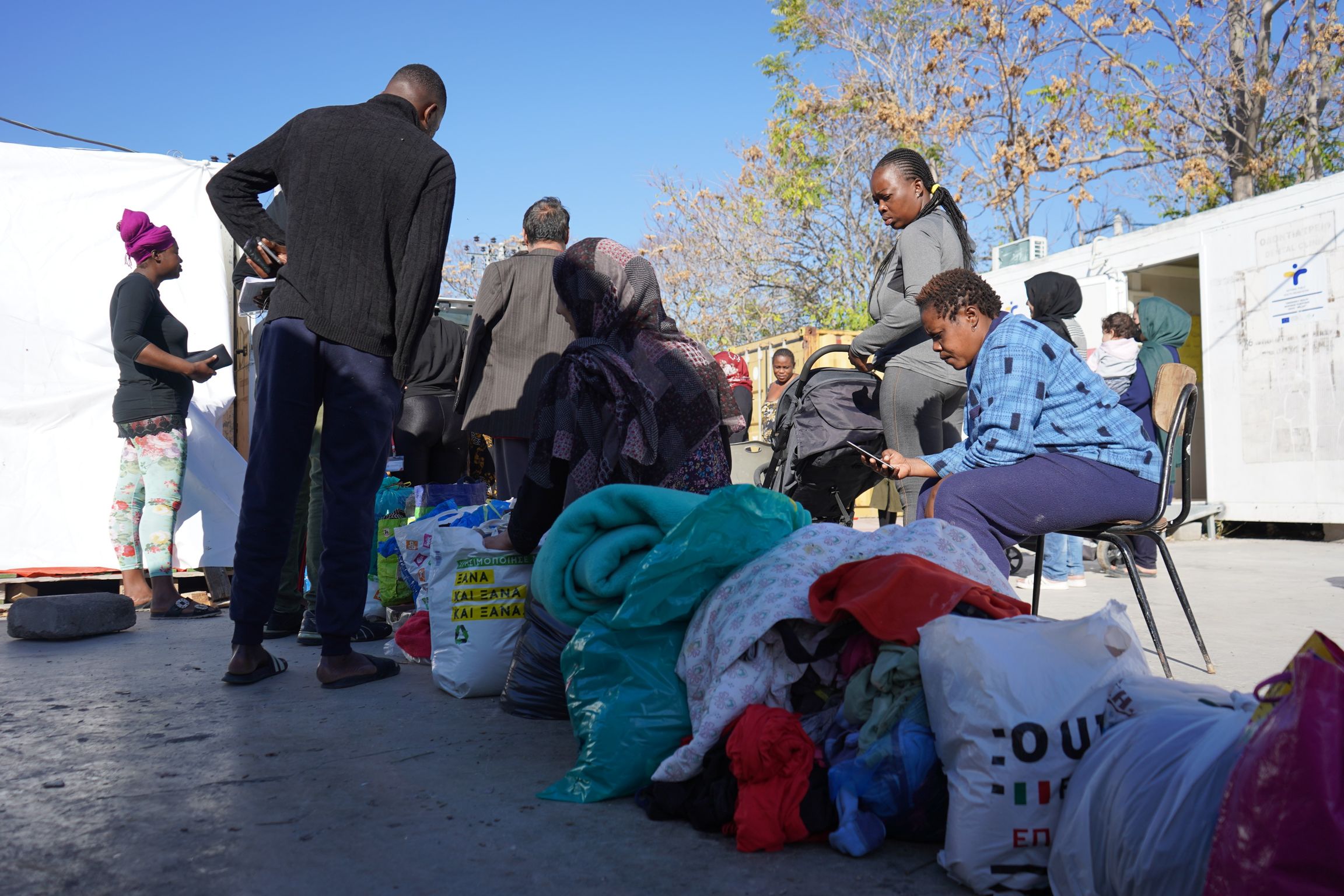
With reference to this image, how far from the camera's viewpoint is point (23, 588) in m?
6.17

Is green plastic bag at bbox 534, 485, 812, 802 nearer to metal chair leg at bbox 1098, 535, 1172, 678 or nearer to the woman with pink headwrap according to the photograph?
metal chair leg at bbox 1098, 535, 1172, 678

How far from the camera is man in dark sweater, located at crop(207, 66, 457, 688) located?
336 centimetres

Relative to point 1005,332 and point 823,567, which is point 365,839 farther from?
point 1005,332

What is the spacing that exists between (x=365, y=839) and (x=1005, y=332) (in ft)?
8.18

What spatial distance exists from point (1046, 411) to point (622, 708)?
185 cm

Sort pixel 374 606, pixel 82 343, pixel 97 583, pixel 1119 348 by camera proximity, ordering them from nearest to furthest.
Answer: pixel 374 606 < pixel 97 583 < pixel 82 343 < pixel 1119 348

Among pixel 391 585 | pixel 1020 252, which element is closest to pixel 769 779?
pixel 391 585

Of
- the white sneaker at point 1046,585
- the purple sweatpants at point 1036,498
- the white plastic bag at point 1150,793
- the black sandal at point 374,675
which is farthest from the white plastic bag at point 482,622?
the white sneaker at point 1046,585

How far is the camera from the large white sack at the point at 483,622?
330 cm

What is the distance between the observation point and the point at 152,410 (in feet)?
18.7

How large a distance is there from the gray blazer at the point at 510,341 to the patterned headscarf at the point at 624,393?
1289mm

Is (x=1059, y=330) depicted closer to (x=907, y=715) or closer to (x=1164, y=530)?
(x=1164, y=530)

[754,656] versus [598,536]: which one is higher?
[598,536]

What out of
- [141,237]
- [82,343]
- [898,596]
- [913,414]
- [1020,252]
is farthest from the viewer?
[1020,252]
